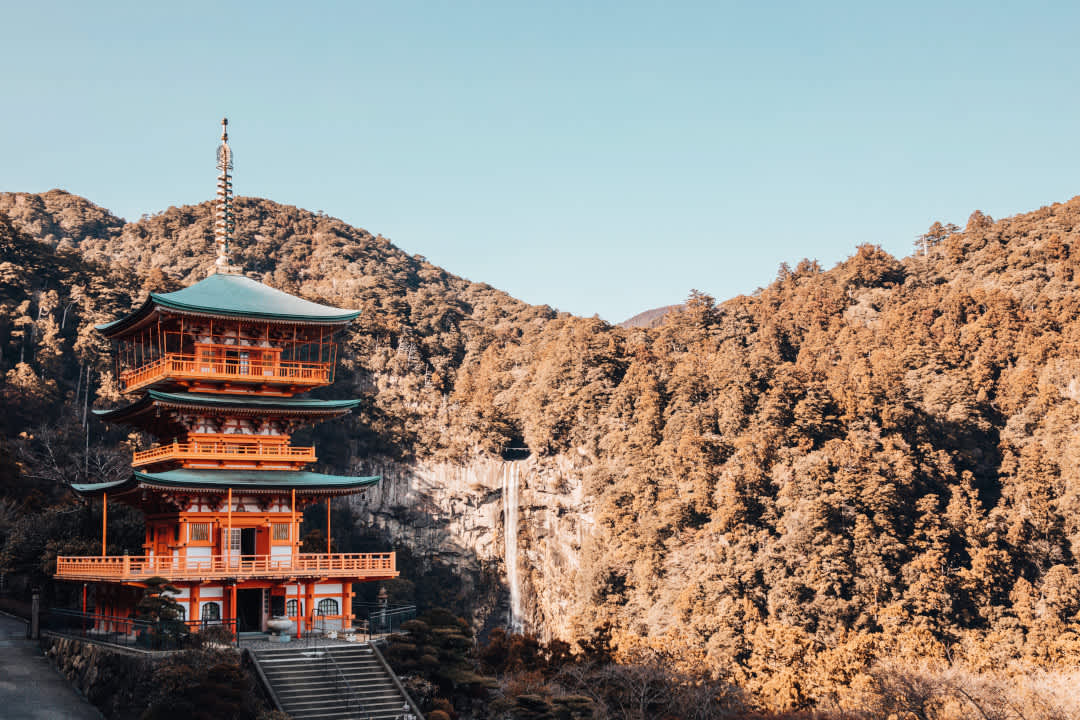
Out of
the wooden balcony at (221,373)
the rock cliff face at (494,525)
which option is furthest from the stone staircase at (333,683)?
the rock cliff face at (494,525)

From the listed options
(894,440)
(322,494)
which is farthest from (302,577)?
(894,440)

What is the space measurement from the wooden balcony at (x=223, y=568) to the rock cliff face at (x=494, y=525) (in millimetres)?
26711

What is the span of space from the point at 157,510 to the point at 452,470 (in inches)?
1169

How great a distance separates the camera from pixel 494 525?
2285 inches

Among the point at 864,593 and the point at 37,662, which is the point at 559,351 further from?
the point at 37,662

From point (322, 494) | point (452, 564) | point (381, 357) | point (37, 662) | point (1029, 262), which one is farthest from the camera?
point (381, 357)

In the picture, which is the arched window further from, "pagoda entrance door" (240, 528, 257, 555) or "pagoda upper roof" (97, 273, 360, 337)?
"pagoda upper roof" (97, 273, 360, 337)

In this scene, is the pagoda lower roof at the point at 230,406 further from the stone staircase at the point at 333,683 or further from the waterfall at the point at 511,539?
the waterfall at the point at 511,539

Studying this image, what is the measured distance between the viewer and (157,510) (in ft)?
97.2

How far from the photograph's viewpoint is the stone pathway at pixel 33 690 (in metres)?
23.7

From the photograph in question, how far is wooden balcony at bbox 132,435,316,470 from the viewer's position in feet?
94.7

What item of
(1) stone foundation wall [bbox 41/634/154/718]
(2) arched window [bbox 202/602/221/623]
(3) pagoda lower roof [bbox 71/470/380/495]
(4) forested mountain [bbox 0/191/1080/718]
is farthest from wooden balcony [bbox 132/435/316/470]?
(4) forested mountain [bbox 0/191/1080/718]

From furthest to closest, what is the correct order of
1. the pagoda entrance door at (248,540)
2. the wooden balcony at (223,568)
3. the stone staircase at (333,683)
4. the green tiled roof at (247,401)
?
1. the pagoda entrance door at (248,540)
2. the green tiled roof at (247,401)
3. the wooden balcony at (223,568)
4. the stone staircase at (333,683)

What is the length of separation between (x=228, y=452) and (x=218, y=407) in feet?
4.63
